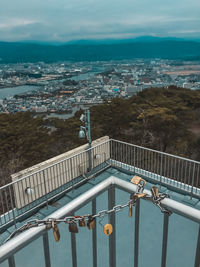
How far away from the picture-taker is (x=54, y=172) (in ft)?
23.4

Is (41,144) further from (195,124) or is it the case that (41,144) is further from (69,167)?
(195,124)

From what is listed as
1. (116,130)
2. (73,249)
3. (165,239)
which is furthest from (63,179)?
(116,130)

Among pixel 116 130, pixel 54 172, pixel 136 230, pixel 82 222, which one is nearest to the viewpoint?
pixel 82 222

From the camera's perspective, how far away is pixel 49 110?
4994 centimetres

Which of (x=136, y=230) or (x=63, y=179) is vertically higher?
(x=136, y=230)

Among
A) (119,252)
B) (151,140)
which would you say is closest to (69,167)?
(119,252)

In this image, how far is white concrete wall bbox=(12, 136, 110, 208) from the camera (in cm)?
637

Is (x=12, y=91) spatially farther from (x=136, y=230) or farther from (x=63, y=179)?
(x=136, y=230)

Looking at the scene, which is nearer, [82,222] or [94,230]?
[82,222]

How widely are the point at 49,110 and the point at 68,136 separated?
32.7 m

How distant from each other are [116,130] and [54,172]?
574 inches

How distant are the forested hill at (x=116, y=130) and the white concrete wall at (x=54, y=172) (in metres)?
8.97

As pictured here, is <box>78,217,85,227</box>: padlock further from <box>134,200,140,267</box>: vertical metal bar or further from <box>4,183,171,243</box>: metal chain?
<box>134,200,140,267</box>: vertical metal bar

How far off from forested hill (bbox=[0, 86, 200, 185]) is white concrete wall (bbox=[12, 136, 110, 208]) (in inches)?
353
